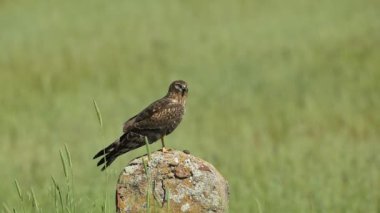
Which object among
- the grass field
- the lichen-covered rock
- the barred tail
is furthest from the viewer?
the grass field

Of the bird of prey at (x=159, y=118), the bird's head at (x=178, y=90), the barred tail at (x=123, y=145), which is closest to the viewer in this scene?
the barred tail at (x=123, y=145)

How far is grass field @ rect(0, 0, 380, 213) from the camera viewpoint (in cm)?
1453

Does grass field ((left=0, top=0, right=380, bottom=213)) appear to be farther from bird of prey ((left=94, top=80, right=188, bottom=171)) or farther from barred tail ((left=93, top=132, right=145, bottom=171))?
barred tail ((left=93, top=132, right=145, bottom=171))

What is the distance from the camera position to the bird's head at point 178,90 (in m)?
8.04

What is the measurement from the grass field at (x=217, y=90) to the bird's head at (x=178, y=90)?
1979 mm

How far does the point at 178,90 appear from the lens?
812cm

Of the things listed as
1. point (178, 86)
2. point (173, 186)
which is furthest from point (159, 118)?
point (173, 186)

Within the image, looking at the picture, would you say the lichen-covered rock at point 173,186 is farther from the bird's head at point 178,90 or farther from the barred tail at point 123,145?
the bird's head at point 178,90

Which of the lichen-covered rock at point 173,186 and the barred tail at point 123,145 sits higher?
the barred tail at point 123,145

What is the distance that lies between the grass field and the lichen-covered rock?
284 centimetres

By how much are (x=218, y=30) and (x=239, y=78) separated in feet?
21.2

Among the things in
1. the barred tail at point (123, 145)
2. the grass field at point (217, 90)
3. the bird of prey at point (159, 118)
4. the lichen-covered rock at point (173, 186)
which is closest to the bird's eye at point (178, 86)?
→ the bird of prey at point (159, 118)

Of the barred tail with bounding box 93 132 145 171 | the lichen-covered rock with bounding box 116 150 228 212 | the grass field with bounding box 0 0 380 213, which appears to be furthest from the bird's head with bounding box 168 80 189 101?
the grass field with bounding box 0 0 380 213

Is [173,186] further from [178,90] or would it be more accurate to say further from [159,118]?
[178,90]
